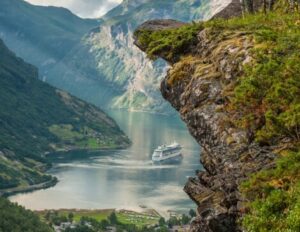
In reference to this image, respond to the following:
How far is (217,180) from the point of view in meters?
29.3

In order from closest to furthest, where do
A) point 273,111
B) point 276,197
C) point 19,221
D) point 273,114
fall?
point 276,197
point 273,114
point 273,111
point 19,221

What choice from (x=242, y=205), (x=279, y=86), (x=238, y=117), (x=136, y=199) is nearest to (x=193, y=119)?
(x=238, y=117)

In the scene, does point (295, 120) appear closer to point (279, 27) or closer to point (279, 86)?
point (279, 86)

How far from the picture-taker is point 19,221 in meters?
150

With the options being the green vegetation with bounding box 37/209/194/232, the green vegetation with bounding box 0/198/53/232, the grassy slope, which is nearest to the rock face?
the grassy slope

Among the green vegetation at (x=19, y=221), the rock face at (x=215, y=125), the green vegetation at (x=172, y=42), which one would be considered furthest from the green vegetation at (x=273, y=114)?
the green vegetation at (x=19, y=221)

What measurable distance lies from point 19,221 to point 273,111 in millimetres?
130169

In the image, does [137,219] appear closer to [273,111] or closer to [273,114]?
[273,111]

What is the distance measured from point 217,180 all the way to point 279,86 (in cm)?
562

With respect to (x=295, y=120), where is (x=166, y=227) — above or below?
below

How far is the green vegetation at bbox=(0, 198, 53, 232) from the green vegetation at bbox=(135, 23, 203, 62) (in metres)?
110

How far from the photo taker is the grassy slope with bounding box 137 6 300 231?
78.2 ft

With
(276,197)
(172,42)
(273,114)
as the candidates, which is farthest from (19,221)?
(276,197)

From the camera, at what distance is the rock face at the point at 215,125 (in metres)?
27.1
